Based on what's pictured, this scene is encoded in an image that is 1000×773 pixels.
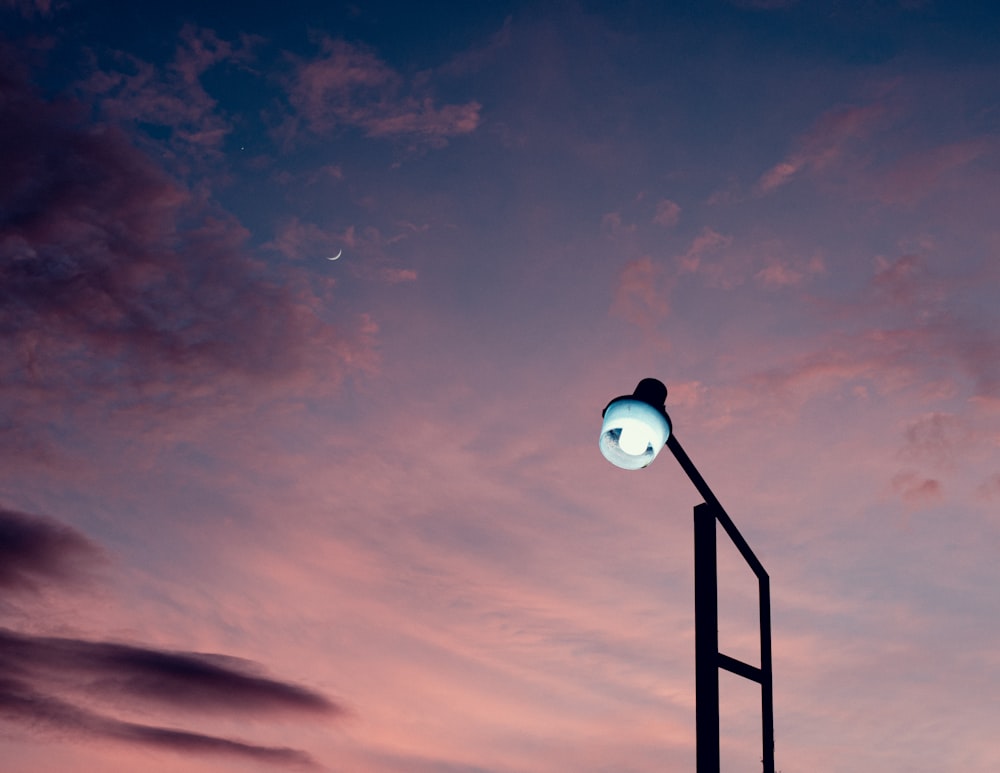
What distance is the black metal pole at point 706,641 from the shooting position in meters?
5.21

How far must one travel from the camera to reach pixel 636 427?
5.63 m

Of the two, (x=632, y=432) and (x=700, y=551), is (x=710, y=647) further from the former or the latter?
(x=632, y=432)

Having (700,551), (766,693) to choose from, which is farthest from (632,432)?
(766,693)

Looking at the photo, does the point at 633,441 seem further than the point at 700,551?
No

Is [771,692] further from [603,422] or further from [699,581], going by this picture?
[603,422]

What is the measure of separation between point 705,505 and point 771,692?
1434 millimetres

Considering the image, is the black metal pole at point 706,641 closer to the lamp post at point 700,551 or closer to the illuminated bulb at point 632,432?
the lamp post at point 700,551

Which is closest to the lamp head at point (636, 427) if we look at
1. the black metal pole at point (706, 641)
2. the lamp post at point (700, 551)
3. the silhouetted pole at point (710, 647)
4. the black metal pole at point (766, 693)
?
the lamp post at point (700, 551)

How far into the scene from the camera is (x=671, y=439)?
5.96 m

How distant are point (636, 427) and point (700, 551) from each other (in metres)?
0.96

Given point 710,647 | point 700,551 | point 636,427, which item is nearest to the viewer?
point 710,647

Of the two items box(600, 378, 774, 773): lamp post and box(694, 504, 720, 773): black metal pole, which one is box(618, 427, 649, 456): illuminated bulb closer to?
box(600, 378, 774, 773): lamp post

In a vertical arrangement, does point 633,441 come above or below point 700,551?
above

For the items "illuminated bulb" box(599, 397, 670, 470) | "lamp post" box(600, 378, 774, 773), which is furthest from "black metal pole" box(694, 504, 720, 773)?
"illuminated bulb" box(599, 397, 670, 470)
